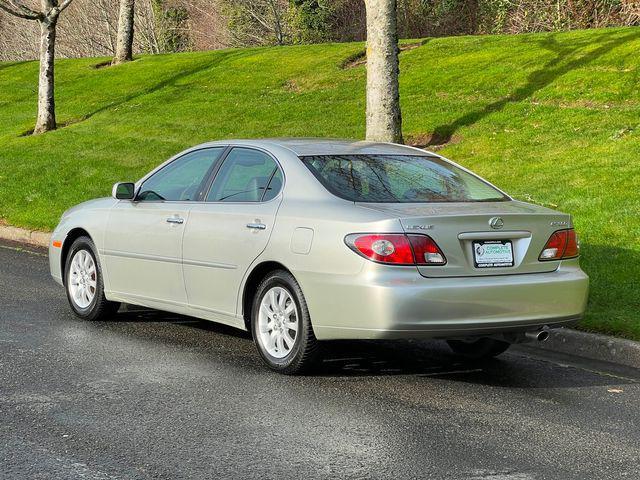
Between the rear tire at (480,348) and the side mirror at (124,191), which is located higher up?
the side mirror at (124,191)

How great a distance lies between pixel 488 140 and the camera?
1734 centimetres

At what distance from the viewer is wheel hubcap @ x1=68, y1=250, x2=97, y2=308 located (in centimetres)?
892

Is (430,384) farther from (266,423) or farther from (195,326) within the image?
(195,326)

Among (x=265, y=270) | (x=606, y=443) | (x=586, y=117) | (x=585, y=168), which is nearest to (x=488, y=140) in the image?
(x=586, y=117)

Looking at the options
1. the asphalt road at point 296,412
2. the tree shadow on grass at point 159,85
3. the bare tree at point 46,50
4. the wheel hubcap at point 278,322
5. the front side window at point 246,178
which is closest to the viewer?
the asphalt road at point 296,412

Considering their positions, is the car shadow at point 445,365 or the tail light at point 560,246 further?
the car shadow at point 445,365

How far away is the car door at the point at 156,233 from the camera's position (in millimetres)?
7867

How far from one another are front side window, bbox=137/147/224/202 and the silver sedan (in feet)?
0.05

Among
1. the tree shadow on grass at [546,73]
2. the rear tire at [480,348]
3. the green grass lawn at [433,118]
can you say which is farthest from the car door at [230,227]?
the tree shadow on grass at [546,73]

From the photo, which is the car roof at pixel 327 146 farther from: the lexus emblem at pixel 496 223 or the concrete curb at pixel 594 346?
the concrete curb at pixel 594 346

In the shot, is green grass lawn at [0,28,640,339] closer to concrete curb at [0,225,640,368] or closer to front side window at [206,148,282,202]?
concrete curb at [0,225,640,368]

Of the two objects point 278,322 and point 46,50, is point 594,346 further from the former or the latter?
point 46,50

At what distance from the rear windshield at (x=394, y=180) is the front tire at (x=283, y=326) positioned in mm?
707

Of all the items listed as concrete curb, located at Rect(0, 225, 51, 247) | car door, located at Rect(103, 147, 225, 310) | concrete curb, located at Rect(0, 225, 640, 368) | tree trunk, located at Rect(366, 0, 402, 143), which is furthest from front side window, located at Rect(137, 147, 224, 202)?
tree trunk, located at Rect(366, 0, 402, 143)
